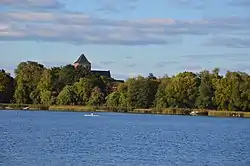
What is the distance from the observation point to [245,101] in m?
102

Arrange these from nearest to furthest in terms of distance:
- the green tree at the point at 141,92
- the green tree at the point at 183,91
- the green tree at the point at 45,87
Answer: the green tree at the point at 183,91, the green tree at the point at 141,92, the green tree at the point at 45,87

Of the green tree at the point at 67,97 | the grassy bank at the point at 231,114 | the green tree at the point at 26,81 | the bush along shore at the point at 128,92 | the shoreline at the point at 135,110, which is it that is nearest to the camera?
the grassy bank at the point at 231,114

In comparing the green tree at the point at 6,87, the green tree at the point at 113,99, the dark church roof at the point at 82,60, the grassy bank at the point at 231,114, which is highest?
the dark church roof at the point at 82,60

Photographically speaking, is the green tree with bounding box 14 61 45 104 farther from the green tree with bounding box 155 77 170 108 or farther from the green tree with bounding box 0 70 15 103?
the green tree with bounding box 155 77 170 108

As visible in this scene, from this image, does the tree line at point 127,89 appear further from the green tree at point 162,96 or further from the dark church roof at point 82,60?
the dark church roof at point 82,60

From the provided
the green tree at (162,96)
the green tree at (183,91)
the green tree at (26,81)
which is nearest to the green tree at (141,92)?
the green tree at (162,96)

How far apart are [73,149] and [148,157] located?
5.54 m

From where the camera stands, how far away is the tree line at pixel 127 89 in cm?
10581

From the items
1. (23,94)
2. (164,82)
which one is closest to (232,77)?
(164,82)

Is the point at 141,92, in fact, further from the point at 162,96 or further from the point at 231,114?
the point at 231,114

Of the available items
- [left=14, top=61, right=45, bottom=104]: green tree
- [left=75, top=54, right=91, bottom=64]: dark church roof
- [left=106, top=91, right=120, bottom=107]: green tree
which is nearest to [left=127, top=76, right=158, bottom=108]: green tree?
[left=106, top=91, right=120, bottom=107]: green tree

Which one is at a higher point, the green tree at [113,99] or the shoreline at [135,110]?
the green tree at [113,99]

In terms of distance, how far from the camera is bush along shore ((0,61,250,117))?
347ft

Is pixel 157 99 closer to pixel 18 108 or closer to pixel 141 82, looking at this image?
pixel 141 82
